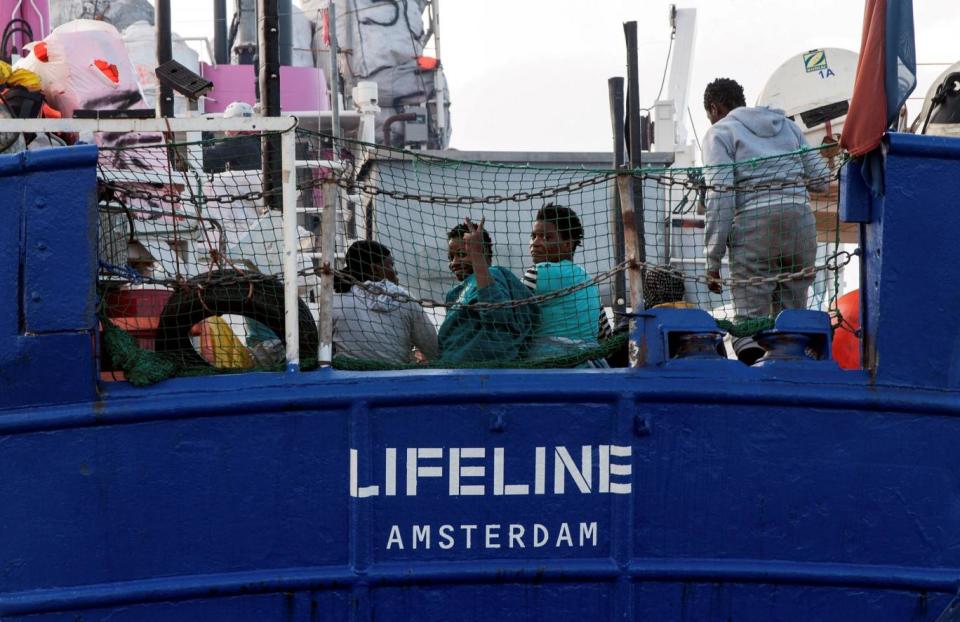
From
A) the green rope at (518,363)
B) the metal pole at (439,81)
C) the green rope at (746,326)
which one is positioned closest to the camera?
the green rope at (518,363)

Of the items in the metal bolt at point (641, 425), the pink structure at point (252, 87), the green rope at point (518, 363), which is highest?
the pink structure at point (252, 87)

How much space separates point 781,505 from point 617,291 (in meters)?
1.75

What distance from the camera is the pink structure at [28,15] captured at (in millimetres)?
10039

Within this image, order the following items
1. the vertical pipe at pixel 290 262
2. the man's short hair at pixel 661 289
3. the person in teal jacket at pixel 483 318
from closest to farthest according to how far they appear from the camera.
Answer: the vertical pipe at pixel 290 262 → the person in teal jacket at pixel 483 318 → the man's short hair at pixel 661 289

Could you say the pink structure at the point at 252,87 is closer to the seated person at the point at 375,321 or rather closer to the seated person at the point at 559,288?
the seated person at the point at 375,321

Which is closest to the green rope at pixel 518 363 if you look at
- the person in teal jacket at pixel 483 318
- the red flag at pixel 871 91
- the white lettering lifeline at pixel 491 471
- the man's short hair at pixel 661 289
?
the person in teal jacket at pixel 483 318

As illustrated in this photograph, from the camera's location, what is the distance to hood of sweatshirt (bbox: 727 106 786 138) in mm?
5758

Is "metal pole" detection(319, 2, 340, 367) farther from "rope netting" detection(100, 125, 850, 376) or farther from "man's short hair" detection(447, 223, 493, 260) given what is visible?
"man's short hair" detection(447, 223, 493, 260)

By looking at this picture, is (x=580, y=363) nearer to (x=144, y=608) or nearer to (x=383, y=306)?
(x=383, y=306)

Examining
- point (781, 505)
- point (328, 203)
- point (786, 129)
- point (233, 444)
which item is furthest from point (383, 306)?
point (786, 129)

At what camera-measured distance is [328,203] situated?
4.71 metres

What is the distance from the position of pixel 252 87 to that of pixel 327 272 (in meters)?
8.87

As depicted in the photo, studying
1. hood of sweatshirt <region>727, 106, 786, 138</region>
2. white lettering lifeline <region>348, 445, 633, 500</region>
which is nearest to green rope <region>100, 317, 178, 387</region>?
white lettering lifeline <region>348, 445, 633, 500</region>

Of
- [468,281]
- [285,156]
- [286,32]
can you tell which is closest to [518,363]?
[468,281]
